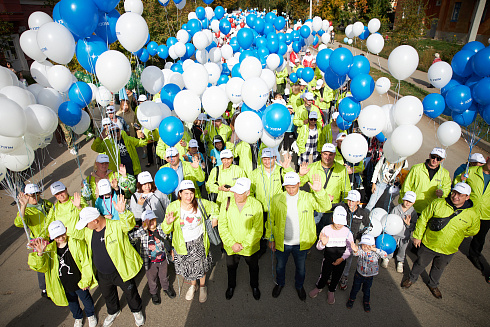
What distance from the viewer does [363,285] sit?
337 centimetres

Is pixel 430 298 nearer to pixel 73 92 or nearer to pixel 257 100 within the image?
pixel 257 100

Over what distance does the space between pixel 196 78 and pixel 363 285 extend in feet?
12.8

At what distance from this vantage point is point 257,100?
413cm

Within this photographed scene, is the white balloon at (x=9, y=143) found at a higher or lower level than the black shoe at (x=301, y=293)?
higher

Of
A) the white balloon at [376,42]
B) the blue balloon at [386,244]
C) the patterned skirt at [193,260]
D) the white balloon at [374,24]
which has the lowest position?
the patterned skirt at [193,260]

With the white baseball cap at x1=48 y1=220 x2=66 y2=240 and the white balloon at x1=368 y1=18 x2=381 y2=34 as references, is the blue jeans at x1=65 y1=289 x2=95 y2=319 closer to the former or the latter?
the white baseball cap at x1=48 y1=220 x2=66 y2=240

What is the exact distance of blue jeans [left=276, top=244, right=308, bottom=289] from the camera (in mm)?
3348

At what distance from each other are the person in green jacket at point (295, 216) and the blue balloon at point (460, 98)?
102 inches

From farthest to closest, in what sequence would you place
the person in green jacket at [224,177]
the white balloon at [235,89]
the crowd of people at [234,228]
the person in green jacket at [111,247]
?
the white balloon at [235,89] → the person in green jacket at [224,177] → the crowd of people at [234,228] → the person in green jacket at [111,247]

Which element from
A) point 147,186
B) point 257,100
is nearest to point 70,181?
point 147,186

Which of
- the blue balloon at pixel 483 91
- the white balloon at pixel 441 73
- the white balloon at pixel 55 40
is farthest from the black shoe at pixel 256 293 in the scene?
the white balloon at pixel 441 73

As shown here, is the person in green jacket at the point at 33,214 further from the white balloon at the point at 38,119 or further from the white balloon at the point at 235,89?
the white balloon at the point at 235,89

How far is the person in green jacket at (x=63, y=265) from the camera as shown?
2.92 metres

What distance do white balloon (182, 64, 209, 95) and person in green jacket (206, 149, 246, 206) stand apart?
148 centimetres
